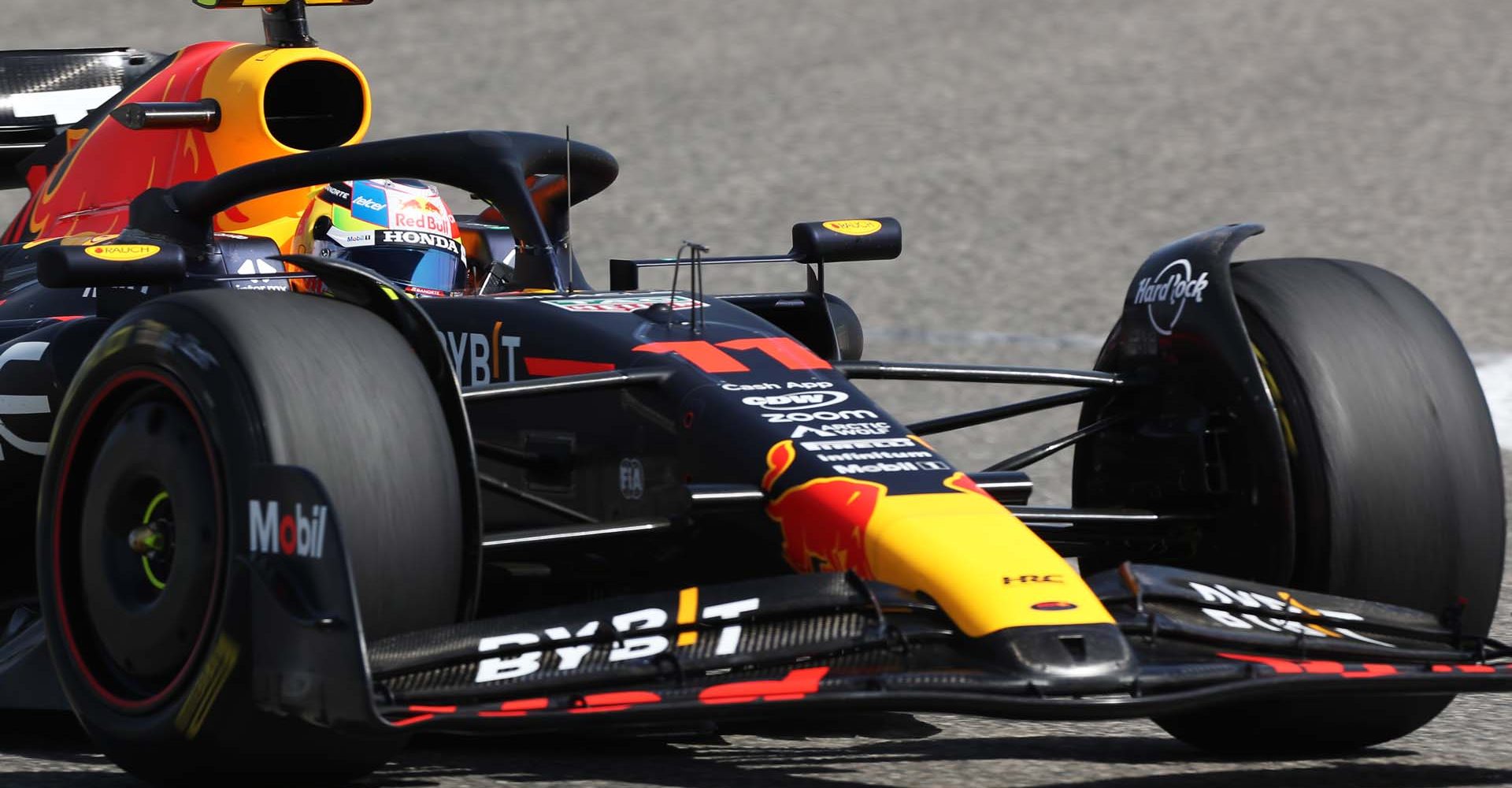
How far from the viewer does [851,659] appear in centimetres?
432

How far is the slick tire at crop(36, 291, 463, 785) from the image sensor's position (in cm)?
442

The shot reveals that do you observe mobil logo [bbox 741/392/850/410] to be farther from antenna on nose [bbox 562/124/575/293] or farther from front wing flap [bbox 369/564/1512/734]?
antenna on nose [bbox 562/124/575/293]

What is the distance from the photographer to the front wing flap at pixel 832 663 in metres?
4.15

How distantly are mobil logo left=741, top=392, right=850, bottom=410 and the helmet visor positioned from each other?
6.04 feet

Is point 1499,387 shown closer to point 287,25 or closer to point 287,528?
point 287,25

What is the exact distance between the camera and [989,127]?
63.4ft

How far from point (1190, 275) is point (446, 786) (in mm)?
2141

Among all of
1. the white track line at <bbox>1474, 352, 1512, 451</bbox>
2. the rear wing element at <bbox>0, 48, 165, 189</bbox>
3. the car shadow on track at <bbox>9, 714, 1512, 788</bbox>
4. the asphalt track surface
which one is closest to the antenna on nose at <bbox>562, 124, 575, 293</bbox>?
the car shadow on track at <bbox>9, 714, 1512, 788</bbox>

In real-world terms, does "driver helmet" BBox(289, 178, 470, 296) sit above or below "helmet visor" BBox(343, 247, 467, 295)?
above

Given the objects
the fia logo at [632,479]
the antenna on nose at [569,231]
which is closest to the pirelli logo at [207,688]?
the fia logo at [632,479]

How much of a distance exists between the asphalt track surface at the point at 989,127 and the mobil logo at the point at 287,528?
226 inches

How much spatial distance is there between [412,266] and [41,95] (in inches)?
107

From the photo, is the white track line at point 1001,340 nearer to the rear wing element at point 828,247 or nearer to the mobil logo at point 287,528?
the rear wing element at point 828,247

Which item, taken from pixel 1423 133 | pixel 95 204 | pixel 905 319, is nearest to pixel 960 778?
pixel 95 204
